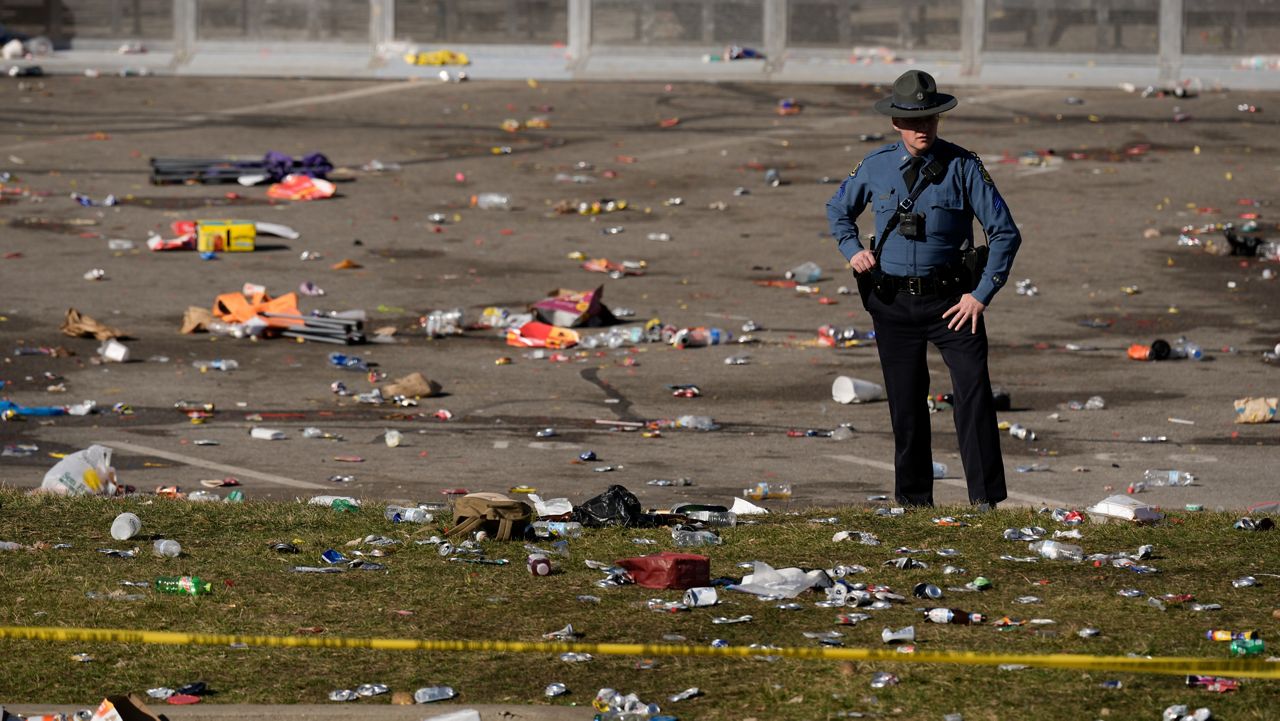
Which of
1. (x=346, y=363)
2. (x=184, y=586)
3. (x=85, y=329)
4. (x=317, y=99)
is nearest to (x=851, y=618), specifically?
(x=184, y=586)

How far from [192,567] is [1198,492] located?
15.9 feet

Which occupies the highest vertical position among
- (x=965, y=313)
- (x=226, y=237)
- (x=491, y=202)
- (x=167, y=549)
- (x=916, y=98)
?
(x=916, y=98)

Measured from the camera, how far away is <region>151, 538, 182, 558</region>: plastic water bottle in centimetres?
702

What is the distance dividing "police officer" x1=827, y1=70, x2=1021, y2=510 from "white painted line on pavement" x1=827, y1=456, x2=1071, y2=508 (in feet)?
1.56

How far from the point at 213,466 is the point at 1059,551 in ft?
15.0

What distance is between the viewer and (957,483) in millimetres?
9289

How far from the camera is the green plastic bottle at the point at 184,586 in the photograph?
645cm

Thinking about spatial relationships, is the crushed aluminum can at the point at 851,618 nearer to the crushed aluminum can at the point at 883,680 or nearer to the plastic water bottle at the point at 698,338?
the crushed aluminum can at the point at 883,680

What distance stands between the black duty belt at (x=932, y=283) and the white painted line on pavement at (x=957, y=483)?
1.01 m

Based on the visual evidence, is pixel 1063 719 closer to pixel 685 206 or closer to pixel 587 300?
pixel 587 300

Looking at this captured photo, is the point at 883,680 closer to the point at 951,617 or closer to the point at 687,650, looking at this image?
the point at 687,650

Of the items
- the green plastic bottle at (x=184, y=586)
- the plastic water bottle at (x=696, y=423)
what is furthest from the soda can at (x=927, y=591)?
the plastic water bottle at (x=696, y=423)

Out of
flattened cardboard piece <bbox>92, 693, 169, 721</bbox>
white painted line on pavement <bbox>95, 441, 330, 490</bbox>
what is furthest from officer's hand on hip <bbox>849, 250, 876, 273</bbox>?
flattened cardboard piece <bbox>92, 693, 169, 721</bbox>

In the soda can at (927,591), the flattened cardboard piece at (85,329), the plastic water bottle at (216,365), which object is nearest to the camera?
the soda can at (927,591)
